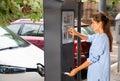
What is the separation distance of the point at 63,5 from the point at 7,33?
381 centimetres

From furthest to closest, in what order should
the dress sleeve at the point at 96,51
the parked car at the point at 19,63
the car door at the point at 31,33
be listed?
1. the car door at the point at 31,33
2. the parked car at the point at 19,63
3. the dress sleeve at the point at 96,51

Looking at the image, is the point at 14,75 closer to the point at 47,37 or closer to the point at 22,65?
the point at 22,65

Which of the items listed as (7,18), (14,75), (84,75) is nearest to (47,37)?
(7,18)

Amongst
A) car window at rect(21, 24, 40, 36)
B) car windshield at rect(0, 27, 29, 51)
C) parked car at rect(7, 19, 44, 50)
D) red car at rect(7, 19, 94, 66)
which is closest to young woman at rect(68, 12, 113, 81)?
car windshield at rect(0, 27, 29, 51)

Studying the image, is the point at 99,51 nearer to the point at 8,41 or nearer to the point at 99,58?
the point at 99,58

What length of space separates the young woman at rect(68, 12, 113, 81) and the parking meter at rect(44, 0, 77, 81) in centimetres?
17

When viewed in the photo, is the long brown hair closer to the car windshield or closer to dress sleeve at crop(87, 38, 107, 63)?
dress sleeve at crop(87, 38, 107, 63)

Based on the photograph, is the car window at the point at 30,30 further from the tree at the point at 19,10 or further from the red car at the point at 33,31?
the tree at the point at 19,10

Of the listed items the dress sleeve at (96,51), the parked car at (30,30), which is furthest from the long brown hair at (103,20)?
the parked car at (30,30)

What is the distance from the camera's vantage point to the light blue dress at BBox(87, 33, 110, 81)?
3.81 meters

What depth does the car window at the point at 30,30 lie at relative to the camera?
1062 centimetres

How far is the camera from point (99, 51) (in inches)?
150

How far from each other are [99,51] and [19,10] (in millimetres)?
949

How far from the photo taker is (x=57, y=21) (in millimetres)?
3572
